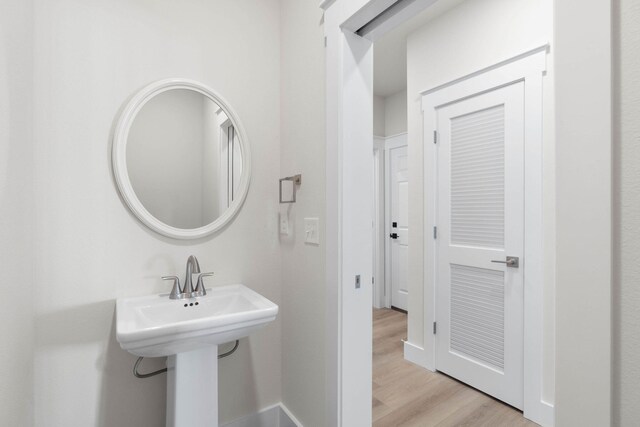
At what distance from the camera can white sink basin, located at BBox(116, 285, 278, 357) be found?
1018mm

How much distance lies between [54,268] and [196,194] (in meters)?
0.65

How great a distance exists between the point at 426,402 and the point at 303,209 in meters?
1.57

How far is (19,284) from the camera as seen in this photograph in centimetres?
104

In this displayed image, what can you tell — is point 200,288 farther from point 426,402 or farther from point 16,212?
point 426,402

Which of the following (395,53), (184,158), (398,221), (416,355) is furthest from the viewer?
(398,221)

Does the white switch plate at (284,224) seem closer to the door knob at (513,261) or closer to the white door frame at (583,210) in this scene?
the white door frame at (583,210)

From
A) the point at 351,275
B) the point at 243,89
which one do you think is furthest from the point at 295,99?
the point at 351,275

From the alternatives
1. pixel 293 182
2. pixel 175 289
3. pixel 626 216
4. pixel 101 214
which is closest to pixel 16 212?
pixel 101 214

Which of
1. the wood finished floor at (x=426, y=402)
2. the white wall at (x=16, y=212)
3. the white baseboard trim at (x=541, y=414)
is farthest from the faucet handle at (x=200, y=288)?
the white baseboard trim at (x=541, y=414)

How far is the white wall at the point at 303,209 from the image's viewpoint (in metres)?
1.43

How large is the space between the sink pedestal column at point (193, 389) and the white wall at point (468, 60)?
5.76 ft

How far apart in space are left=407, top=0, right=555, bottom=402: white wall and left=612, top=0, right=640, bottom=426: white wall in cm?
143

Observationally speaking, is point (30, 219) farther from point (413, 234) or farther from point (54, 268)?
point (413, 234)

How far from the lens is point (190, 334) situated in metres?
1.05
